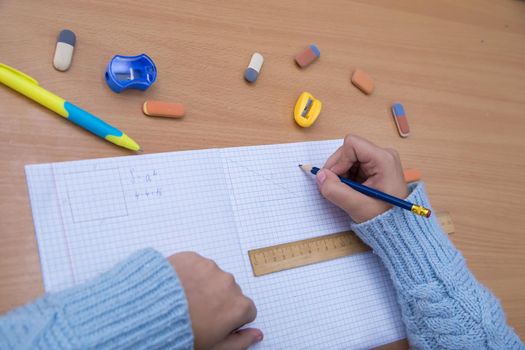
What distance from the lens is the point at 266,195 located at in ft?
2.47

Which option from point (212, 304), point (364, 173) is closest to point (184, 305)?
point (212, 304)

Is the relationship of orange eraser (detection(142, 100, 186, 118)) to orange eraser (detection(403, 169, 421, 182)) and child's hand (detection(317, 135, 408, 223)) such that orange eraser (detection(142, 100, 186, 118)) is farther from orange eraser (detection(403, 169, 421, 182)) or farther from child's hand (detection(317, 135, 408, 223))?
orange eraser (detection(403, 169, 421, 182))

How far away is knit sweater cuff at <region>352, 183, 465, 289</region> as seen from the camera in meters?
0.75

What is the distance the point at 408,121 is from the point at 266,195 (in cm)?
39

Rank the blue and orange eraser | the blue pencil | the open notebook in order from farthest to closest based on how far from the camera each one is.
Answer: the blue and orange eraser < the blue pencil < the open notebook

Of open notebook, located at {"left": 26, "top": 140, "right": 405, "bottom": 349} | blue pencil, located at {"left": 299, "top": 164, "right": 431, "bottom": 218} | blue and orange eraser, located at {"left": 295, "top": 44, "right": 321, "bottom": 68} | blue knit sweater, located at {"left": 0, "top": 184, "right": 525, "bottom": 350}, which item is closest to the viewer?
blue knit sweater, located at {"left": 0, "top": 184, "right": 525, "bottom": 350}

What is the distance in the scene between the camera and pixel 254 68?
0.80 m

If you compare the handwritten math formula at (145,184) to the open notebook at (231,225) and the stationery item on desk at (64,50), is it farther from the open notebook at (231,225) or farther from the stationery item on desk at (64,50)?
the stationery item on desk at (64,50)

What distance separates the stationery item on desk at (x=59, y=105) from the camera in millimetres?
A: 632

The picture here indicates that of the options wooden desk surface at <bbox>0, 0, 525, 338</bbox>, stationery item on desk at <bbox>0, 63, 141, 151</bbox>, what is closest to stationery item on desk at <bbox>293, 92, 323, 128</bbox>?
wooden desk surface at <bbox>0, 0, 525, 338</bbox>

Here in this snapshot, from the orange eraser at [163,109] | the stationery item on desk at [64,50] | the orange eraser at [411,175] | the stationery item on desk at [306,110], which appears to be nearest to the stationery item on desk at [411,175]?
the orange eraser at [411,175]

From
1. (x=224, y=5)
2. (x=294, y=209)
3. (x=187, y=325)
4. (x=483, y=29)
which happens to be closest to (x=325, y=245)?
(x=294, y=209)

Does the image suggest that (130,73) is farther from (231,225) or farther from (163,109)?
(231,225)

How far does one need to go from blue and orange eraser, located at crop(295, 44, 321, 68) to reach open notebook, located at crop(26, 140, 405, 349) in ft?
0.54
